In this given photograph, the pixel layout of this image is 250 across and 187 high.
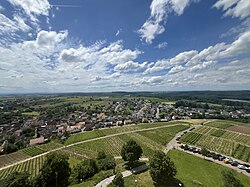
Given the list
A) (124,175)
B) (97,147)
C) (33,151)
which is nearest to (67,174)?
(124,175)

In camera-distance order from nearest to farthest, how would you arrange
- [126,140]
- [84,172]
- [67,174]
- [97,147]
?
[67,174] < [84,172] < [97,147] < [126,140]

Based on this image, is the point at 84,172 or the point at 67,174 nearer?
the point at 67,174

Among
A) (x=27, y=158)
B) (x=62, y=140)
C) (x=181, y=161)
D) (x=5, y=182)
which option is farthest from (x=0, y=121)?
(x=181, y=161)

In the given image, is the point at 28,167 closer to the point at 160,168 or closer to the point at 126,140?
the point at 126,140

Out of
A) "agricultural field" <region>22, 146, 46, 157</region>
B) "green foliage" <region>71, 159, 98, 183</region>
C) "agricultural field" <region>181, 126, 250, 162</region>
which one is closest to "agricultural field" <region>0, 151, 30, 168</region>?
"agricultural field" <region>22, 146, 46, 157</region>

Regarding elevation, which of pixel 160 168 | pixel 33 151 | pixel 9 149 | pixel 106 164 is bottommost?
pixel 33 151

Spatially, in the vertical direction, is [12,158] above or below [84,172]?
below

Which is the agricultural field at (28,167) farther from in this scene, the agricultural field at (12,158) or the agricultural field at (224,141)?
the agricultural field at (224,141)
